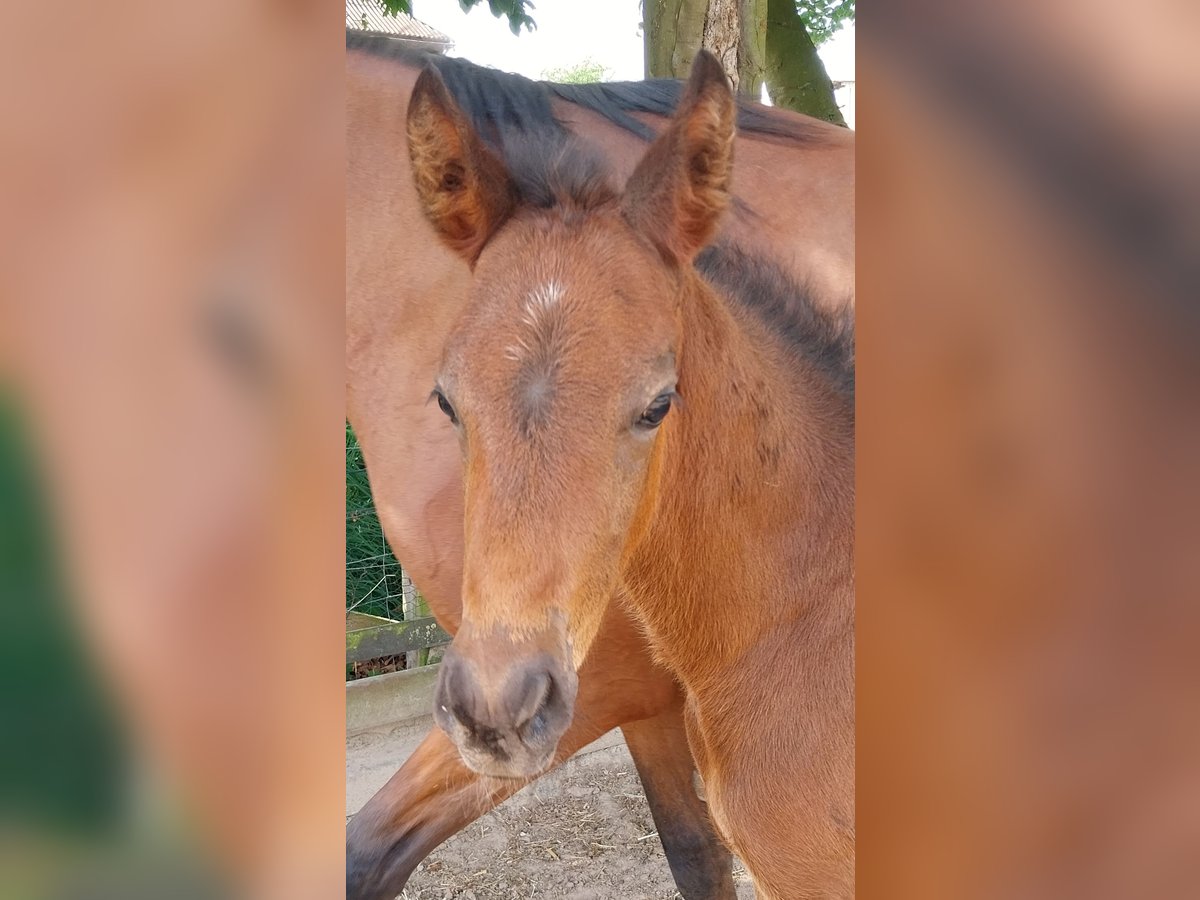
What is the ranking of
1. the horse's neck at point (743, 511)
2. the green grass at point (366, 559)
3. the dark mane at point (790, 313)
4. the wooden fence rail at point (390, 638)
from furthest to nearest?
the green grass at point (366, 559) → the wooden fence rail at point (390, 638) → the dark mane at point (790, 313) → the horse's neck at point (743, 511)

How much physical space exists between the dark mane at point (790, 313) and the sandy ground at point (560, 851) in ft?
4.74

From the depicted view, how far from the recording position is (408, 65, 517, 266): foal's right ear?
0.93 meters

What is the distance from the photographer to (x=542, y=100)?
1352 millimetres

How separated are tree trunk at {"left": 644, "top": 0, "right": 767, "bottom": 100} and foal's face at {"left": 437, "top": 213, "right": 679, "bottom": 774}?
61 cm

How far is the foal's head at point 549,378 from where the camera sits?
2.63 feet

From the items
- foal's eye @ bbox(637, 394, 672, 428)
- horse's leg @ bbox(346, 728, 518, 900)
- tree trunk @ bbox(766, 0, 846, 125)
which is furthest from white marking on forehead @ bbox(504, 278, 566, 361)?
tree trunk @ bbox(766, 0, 846, 125)

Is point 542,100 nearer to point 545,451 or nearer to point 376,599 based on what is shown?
point 545,451

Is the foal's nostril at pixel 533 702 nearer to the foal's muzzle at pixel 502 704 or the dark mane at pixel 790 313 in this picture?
the foal's muzzle at pixel 502 704

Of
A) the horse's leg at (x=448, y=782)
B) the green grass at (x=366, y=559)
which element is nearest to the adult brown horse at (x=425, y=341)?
the horse's leg at (x=448, y=782)

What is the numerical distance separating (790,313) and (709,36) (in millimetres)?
485
